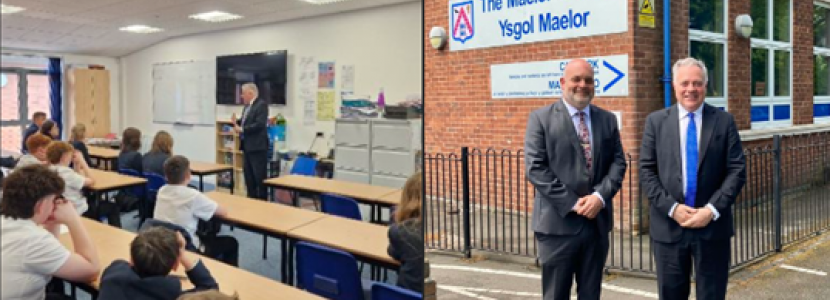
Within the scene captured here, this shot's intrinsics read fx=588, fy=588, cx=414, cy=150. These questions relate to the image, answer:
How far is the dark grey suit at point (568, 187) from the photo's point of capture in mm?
2422

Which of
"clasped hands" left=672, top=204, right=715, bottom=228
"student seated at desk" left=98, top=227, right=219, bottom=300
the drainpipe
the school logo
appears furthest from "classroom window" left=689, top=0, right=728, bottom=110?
"student seated at desk" left=98, top=227, right=219, bottom=300

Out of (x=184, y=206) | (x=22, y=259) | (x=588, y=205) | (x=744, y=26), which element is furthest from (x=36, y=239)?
(x=744, y=26)

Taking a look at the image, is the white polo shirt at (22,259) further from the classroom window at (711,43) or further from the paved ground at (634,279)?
the classroom window at (711,43)

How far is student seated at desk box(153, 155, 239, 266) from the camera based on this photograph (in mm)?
491

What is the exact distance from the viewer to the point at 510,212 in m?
4.91

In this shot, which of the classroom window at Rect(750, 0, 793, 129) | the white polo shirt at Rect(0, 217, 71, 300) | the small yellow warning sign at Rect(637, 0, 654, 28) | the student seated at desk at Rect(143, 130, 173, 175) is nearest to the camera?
the white polo shirt at Rect(0, 217, 71, 300)

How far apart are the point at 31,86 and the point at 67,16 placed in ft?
0.20

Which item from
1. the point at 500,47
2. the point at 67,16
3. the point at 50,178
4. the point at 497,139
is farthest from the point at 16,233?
the point at 497,139

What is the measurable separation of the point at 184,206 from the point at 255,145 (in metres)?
0.08

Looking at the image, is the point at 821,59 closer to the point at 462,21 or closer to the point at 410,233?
the point at 462,21

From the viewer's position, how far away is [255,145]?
0.54 metres

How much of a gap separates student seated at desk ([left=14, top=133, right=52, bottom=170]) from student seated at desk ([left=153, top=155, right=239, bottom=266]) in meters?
0.09

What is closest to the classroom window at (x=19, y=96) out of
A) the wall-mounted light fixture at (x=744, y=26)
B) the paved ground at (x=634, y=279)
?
the paved ground at (x=634, y=279)

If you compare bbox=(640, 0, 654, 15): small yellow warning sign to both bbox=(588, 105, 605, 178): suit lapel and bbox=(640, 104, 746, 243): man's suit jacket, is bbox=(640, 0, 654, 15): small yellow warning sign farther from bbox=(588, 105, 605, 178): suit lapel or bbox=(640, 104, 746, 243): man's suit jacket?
bbox=(588, 105, 605, 178): suit lapel
